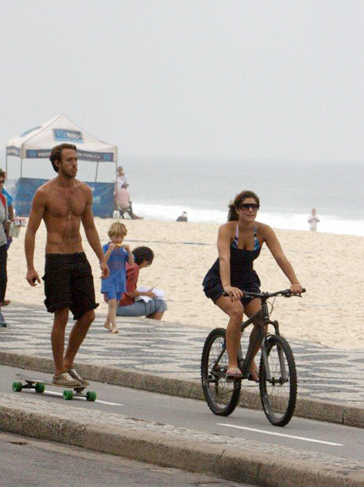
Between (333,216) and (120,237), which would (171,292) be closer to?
Result: (120,237)

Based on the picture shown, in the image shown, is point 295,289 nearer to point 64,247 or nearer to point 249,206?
point 249,206

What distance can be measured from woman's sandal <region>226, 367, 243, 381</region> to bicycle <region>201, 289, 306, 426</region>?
26mm

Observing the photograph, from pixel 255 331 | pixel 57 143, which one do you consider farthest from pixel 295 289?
pixel 57 143

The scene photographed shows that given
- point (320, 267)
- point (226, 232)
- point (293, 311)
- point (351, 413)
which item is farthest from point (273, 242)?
point (320, 267)

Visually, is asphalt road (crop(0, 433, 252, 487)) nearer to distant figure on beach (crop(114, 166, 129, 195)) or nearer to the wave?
distant figure on beach (crop(114, 166, 129, 195))

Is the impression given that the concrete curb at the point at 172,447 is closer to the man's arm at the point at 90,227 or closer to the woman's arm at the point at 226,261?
the woman's arm at the point at 226,261

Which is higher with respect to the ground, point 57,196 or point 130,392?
point 57,196

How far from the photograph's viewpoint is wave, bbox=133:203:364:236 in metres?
70.1

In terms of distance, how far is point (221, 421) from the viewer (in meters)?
Answer: 8.77

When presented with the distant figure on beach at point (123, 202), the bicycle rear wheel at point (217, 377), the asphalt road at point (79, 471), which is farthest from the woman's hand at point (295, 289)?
the distant figure on beach at point (123, 202)

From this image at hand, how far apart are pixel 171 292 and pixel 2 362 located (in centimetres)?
1104

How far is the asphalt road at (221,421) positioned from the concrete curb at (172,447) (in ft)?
1.69

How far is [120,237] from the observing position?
1398 centimetres

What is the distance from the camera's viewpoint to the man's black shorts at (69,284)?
9.37 metres
